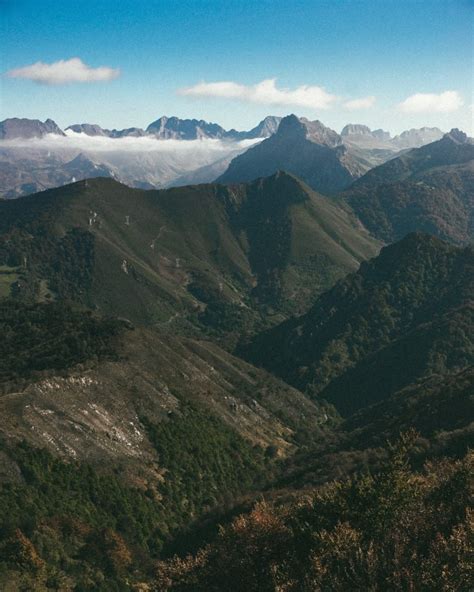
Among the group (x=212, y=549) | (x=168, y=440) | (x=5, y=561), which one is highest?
(x=212, y=549)

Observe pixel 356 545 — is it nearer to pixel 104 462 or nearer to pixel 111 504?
pixel 111 504

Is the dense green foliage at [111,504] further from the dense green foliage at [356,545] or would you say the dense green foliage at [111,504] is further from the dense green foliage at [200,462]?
the dense green foliage at [356,545]

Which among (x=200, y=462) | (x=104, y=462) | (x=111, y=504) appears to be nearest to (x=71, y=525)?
(x=111, y=504)

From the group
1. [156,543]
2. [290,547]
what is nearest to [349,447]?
[156,543]

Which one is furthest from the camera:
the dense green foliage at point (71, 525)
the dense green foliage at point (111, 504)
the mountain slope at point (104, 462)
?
the mountain slope at point (104, 462)

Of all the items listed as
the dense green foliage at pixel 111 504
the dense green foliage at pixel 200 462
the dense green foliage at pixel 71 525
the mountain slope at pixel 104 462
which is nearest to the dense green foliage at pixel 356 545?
the dense green foliage at pixel 71 525

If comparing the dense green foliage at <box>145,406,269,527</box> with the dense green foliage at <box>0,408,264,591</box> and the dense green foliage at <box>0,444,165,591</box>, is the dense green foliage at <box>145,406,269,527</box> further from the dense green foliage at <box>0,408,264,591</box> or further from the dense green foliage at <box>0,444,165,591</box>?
the dense green foliage at <box>0,444,165,591</box>

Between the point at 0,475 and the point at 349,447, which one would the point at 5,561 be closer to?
the point at 0,475

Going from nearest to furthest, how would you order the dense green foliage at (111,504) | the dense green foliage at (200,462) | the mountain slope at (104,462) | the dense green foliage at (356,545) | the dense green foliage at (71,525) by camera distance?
the dense green foliage at (356,545) → the dense green foliage at (71,525) → the dense green foliage at (111,504) → the mountain slope at (104,462) → the dense green foliage at (200,462)
